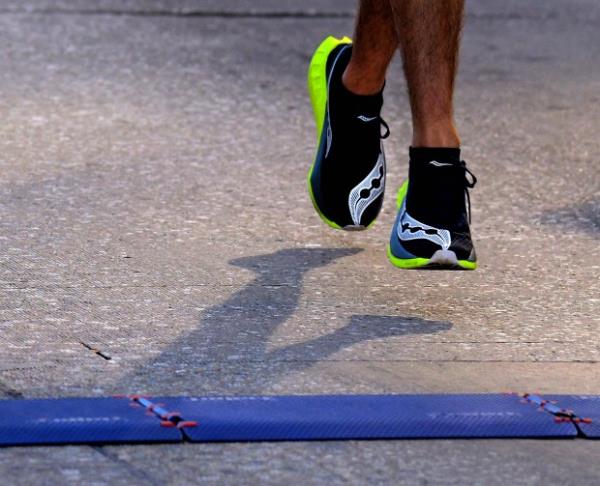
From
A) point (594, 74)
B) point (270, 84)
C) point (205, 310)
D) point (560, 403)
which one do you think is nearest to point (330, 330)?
point (205, 310)

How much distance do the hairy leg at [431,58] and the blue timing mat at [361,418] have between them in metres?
0.78

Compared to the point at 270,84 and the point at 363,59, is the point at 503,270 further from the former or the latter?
the point at 270,84

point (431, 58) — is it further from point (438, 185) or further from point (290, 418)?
point (290, 418)

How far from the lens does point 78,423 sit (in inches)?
90.7

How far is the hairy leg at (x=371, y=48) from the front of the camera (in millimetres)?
3326

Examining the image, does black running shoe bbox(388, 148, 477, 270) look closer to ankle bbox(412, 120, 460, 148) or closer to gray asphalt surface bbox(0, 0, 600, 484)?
ankle bbox(412, 120, 460, 148)

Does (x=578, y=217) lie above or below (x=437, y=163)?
below

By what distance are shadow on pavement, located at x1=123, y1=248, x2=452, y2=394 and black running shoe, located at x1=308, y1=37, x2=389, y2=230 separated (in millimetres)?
183

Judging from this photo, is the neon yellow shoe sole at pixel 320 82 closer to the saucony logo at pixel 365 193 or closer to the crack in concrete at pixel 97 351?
the saucony logo at pixel 365 193

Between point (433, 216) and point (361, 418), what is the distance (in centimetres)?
76

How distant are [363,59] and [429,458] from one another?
4.33 ft

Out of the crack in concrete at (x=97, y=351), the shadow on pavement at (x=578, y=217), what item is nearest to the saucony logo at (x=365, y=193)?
the shadow on pavement at (x=578, y=217)

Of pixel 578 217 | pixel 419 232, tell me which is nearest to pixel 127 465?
pixel 419 232

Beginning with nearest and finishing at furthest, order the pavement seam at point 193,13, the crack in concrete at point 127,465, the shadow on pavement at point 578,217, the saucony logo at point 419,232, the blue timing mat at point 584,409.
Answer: the crack in concrete at point 127,465
the blue timing mat at point 584,409
the saucony logo at point 419,232
the shadow on pavement at point 578,217
the pavement seam at point 193,13
